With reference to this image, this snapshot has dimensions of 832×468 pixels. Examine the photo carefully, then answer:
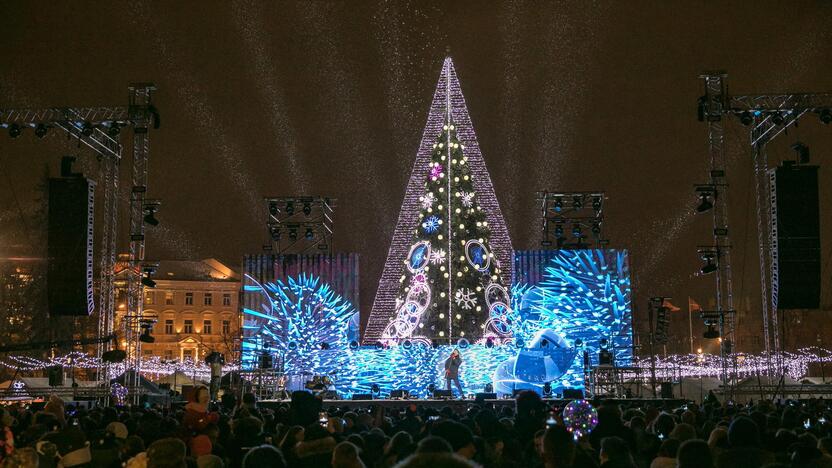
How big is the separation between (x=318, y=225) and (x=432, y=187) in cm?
395

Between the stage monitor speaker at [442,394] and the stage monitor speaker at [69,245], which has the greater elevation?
the stage monitor speaker at [69,245]

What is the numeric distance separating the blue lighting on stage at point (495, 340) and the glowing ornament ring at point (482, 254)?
122cm

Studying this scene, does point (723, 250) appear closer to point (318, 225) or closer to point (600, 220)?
point (600, 220)

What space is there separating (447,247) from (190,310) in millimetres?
54938

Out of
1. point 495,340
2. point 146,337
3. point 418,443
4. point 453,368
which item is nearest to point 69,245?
point 146,337

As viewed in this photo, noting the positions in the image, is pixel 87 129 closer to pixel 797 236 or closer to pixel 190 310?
pixel 797 236

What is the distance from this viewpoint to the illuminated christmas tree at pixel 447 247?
1196 inches

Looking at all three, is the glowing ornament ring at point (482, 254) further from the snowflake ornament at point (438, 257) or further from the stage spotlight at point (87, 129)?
the stage spotlight at point (87, 129)

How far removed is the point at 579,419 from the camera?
7.28 metres

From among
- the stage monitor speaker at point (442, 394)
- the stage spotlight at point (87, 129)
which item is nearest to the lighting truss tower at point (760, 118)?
the stage monitor speaker at point (442, 394)

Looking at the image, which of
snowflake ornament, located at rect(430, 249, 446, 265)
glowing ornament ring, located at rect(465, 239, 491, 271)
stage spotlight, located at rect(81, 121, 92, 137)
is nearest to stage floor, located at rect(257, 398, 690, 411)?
stage spotlight, located at rect(81, 121, 92, 137)

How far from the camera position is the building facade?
7944cm

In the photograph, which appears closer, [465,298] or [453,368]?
[453,368]

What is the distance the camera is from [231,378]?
25406 mm
